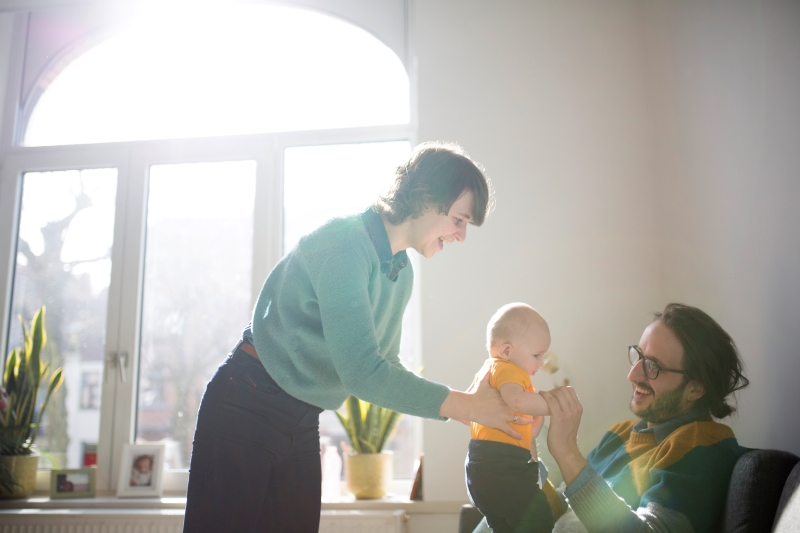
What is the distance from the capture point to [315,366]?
1.45 meters

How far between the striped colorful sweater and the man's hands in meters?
0.03

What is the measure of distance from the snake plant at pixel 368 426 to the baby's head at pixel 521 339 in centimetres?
124

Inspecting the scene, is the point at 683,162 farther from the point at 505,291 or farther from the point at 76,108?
the point at 76,108

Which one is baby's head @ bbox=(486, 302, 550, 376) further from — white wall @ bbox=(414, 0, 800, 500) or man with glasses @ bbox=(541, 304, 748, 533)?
white wall @ bbox=(414, 0, 800, 500)

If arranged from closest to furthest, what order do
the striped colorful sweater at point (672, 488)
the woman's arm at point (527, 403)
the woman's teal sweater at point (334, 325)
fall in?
the woman's teal sweater at point (334, 325), the striped colorful sweater at point (672, 488), the woman's arm at point (527, 403)

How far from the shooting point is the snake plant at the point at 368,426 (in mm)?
2857

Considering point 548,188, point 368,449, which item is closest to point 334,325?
point 368,449

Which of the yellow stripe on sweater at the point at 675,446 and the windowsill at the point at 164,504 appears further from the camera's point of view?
the windowsill at the point at 164,504

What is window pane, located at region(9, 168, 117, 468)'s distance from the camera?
3342 millimetres

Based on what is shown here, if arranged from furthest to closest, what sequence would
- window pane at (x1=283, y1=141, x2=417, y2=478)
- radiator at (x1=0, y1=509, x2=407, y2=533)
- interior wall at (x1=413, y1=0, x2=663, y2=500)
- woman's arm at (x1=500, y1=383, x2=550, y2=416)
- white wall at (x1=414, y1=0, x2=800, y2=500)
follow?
window pane at (x1=283, y1=141, x2=417, y2=478) < interior wall at (x1=413, y1=0, x2=663, y2=500) < radiator at (x1=0, y1=509, x2=407, y2=533) < white wall at (x1=414, y1=0, x2=800, y2=500) < woman's arm at (x1=500, y1=383, x2=550, y2=416)

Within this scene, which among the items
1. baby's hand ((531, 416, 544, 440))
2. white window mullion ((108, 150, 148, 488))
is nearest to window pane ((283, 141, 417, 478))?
white window mullion ((108, 150, 148, 488))

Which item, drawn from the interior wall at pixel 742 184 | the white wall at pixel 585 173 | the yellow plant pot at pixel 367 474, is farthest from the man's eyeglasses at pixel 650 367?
the yellow plant pot at pixel 367 474

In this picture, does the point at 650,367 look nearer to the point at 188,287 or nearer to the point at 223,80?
the point at 188,287

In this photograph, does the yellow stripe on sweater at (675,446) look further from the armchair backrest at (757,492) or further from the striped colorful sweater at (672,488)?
the armchair backrest at (757,492)
